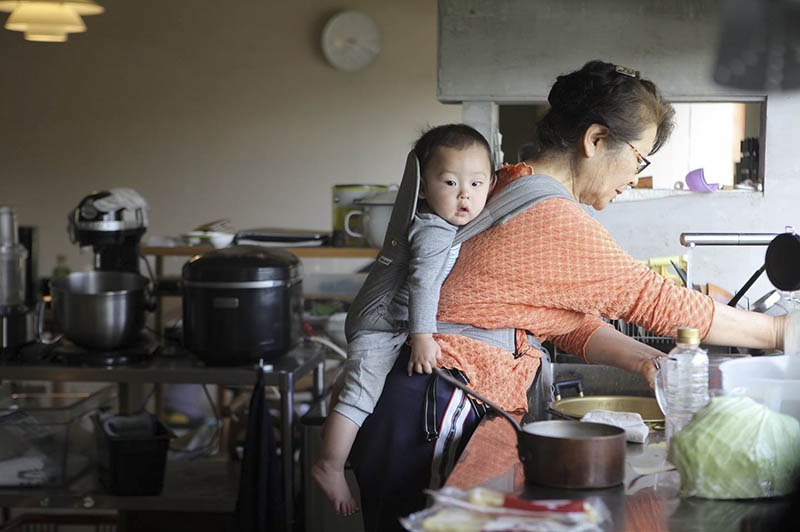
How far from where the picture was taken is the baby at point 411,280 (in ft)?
5.22

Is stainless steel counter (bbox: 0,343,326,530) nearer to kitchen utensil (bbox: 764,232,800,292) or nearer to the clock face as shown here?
kitchen utensil (bbox: 764,232,800,292)

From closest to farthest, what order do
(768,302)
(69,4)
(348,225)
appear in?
1. (768,302)
2. (348,225)
3. (69,4)

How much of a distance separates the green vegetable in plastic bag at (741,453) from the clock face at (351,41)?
207 inches

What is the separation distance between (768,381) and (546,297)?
1.51 feet

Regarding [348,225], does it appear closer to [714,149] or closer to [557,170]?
[714,149]

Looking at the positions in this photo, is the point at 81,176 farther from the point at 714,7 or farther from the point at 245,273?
the point at 714,7

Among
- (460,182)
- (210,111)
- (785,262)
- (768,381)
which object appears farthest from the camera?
(210,111)

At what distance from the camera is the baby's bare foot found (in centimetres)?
172

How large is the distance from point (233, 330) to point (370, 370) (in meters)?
1.13

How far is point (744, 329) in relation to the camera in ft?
5.14

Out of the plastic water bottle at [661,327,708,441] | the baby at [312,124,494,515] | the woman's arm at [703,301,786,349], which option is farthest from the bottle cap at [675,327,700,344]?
the baby at [312,124,494,515]

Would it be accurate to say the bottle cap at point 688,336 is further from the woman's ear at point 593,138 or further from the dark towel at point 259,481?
the dark towel at point 259,481

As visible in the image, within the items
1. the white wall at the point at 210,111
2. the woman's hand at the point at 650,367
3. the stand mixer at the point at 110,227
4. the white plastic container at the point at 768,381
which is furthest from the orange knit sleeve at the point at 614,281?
the white wall at the point at 210,111

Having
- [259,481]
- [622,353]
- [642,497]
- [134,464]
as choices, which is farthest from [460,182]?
[134,464]
